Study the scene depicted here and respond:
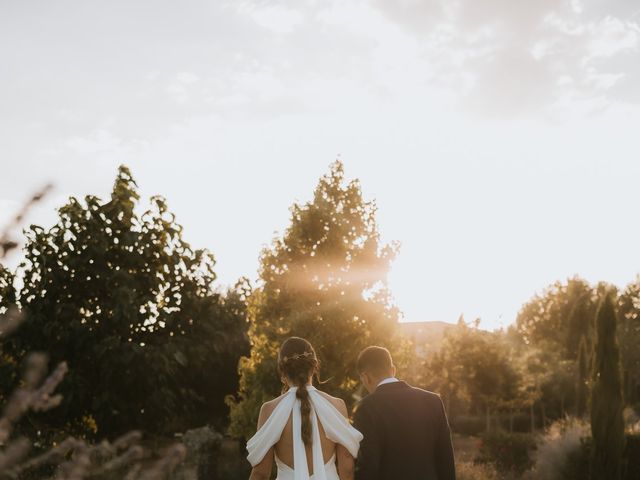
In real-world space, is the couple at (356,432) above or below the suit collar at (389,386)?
below

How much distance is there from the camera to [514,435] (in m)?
19.4

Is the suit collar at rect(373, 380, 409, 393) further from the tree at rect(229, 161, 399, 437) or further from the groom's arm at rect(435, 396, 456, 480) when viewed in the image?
the tree at rect(229, 161, 399, 437)

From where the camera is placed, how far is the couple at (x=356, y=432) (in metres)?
4.89

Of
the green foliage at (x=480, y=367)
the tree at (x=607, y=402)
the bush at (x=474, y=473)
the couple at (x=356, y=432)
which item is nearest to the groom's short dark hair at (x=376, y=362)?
the couple at (x=356, y=432)

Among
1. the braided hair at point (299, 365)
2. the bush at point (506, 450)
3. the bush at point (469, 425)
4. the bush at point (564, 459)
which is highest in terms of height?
the braided hair at point (299, 365)

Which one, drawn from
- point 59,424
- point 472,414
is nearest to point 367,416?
point 59,424

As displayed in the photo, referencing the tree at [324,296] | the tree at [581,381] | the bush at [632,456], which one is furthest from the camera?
the tree at [581,381]

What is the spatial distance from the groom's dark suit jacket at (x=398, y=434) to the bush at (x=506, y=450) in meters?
14.1

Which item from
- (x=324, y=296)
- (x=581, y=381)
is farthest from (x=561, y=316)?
(x=324, y=296)

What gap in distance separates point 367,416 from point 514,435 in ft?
52.9

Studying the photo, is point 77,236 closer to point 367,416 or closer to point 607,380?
point 367,416

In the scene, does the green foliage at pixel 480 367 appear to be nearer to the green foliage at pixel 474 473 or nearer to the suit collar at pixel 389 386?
the green foliage at pixel 474 473

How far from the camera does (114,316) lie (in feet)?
25.9

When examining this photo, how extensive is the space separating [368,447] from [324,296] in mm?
7994
